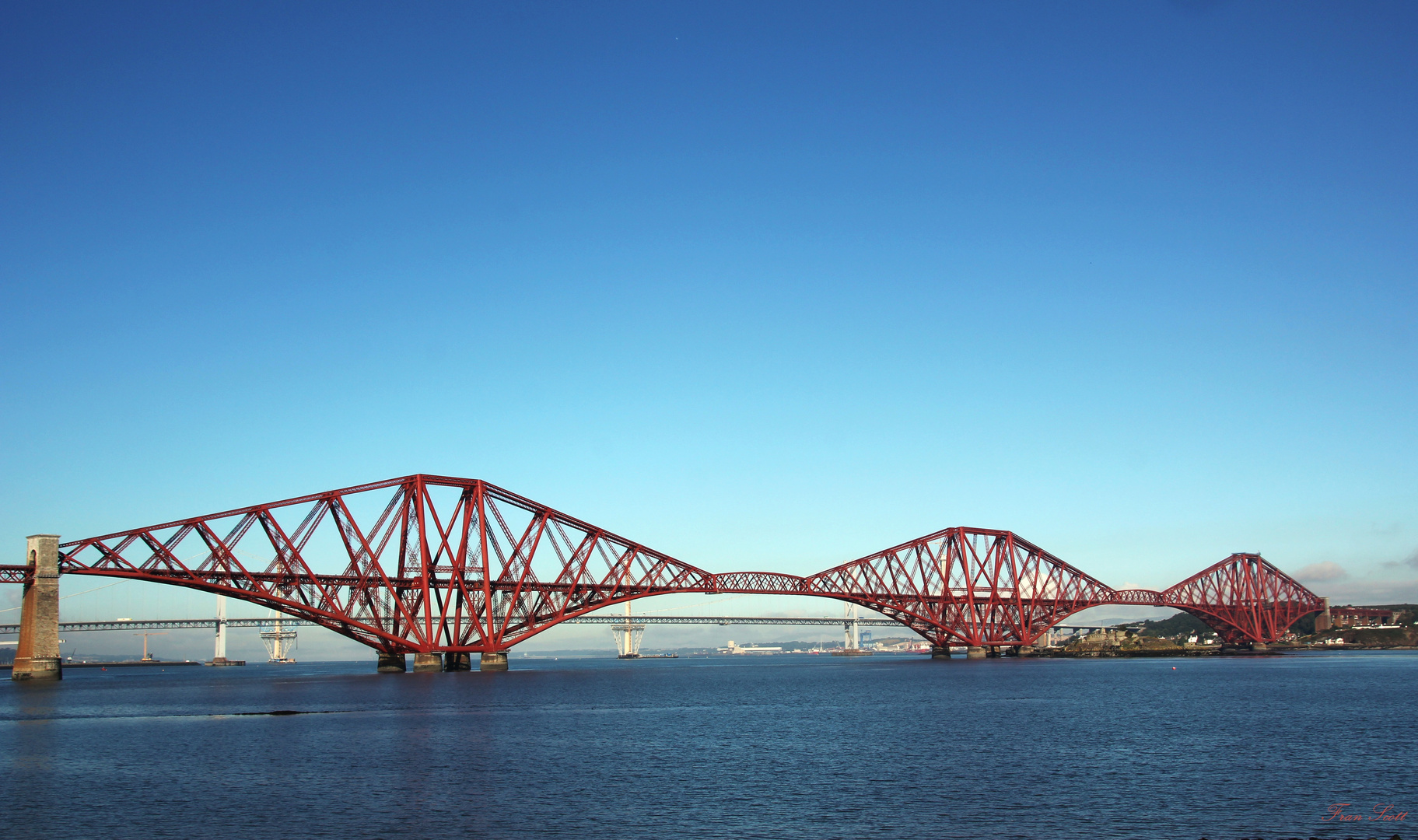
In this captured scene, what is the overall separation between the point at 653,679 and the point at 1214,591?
12504 cm

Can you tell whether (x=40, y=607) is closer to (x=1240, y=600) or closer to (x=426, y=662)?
(x=426, y=662)

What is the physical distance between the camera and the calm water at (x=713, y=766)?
2809cm

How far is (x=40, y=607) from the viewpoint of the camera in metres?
81.3

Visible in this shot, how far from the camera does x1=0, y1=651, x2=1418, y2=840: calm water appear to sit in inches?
1106

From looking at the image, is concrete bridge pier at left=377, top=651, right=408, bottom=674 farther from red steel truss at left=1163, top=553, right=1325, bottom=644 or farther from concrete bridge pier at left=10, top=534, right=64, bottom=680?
red steel truss at left=1163, top=553, right=1325, bottom=644
